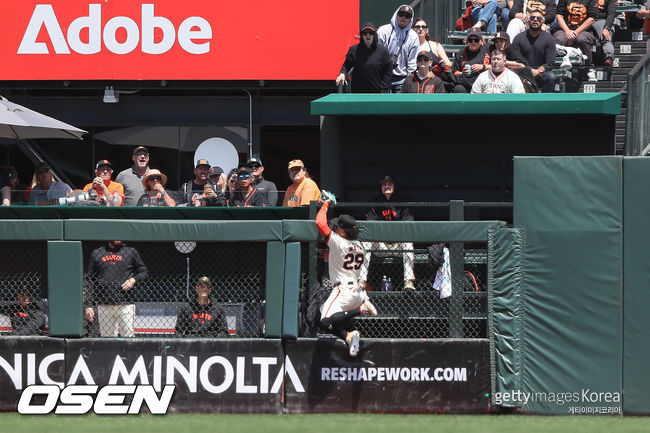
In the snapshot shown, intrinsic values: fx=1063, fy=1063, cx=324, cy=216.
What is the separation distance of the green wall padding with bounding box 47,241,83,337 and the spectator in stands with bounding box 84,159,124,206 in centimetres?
242

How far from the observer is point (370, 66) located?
1441 cm

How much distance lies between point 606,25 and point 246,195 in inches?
278

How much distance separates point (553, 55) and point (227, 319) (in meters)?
6.87

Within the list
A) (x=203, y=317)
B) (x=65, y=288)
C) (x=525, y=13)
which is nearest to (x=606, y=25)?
(x=525, y=13)

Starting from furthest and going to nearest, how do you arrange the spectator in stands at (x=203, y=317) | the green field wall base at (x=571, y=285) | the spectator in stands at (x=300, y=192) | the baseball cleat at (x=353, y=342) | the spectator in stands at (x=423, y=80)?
the spectator in stands at (x=423, y=80) < the spectator in stands at (x=300, y=192) < the spectator in stands at (x=203, y=317) < the green field wall base at (x=571, y=285) < the baseball cleat at (x=353, y=342)

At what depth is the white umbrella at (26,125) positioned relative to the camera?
13.4 metres

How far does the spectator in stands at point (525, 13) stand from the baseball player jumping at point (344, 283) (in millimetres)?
6842

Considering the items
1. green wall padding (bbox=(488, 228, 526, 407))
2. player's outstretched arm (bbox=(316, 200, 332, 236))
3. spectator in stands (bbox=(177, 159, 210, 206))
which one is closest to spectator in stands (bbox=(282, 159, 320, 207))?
spectator in stands (bbox=(177, 159, 210, 206))

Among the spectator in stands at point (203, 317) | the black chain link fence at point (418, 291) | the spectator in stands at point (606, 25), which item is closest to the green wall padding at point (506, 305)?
the black chain link fence at point (418, 291)

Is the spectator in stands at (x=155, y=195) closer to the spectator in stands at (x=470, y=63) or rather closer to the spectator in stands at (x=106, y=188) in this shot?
the spectator in stands at (x=106, y=188)

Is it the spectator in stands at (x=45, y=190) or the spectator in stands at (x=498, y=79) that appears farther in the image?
the spectator in stands at (x=498, y=79)

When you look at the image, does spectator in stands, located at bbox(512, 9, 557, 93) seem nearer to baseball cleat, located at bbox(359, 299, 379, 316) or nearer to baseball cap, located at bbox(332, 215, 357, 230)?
baseball cap, located at bbox(332, 215, 357, 230)

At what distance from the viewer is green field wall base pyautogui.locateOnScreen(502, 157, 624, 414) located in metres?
9.99

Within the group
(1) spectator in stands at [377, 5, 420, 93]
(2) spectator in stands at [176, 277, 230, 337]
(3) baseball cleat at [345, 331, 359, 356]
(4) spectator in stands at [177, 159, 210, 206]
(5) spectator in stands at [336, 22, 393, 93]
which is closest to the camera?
(3) baseball cleat at [345, 331, 359, 356]
